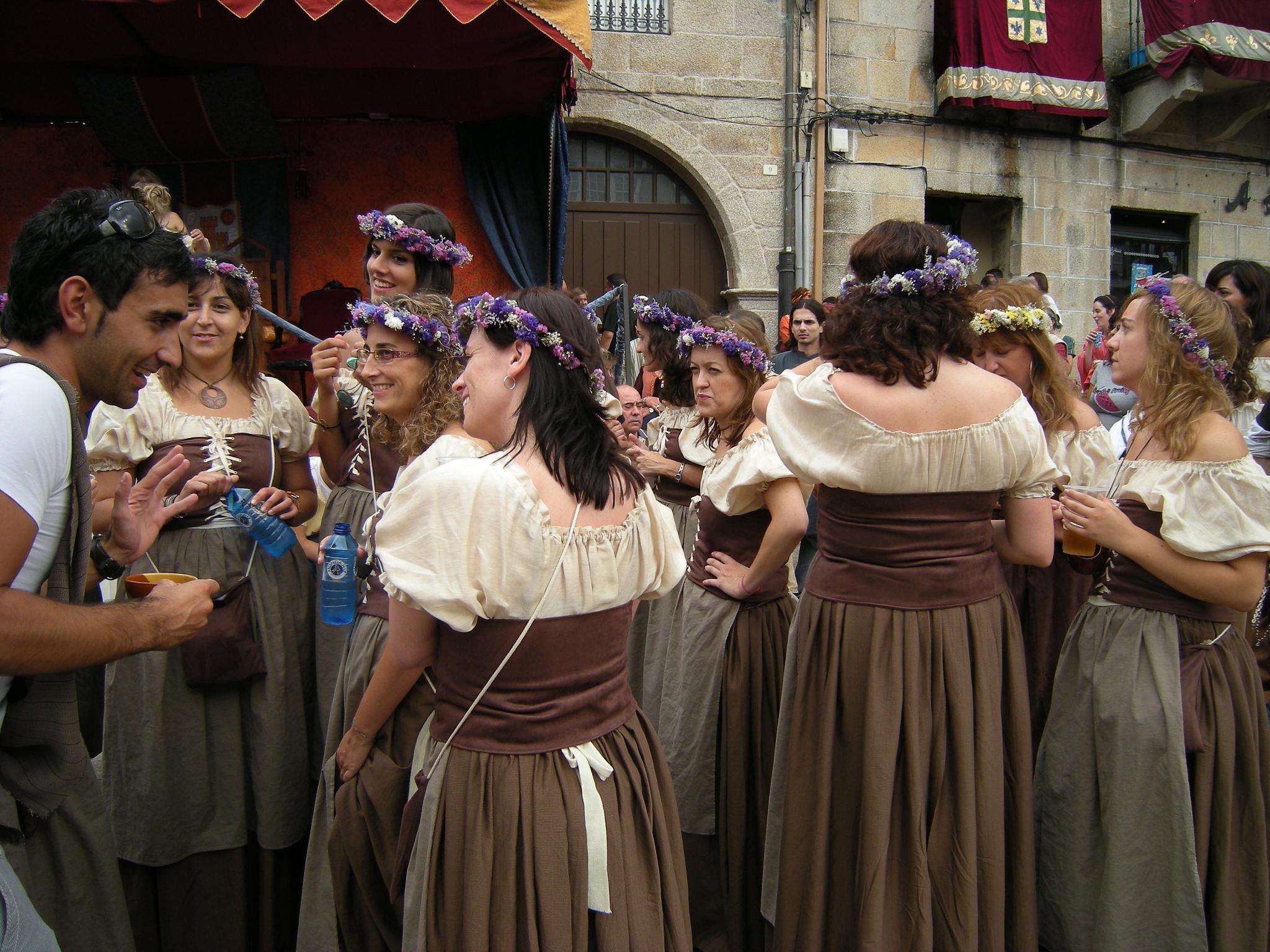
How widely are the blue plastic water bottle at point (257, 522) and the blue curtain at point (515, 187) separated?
4017 millimetres

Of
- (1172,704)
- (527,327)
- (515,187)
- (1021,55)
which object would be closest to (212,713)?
(527,327)

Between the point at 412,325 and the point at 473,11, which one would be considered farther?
the point at 473,11

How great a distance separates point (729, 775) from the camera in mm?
3041

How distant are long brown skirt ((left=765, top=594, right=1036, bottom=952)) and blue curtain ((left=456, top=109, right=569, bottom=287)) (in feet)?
15.6

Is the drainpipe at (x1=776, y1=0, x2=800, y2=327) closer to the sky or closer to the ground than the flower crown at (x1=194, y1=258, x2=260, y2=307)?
closer to the sky

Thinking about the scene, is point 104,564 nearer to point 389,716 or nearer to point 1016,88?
point 389,716

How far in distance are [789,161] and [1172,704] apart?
305 inches

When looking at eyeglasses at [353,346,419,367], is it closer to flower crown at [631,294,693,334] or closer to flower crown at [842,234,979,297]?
flower crown at [842,234,979,297]

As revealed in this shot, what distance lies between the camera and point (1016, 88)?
30.5 ft

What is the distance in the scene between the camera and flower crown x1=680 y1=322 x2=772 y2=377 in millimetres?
3400

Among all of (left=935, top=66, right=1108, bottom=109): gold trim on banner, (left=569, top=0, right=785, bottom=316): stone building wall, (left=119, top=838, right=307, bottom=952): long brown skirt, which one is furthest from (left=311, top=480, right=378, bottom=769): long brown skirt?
(left=935, top=66, right=1108, bottom=109): gold trim on banner

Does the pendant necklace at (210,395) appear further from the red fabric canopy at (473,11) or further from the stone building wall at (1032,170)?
the stone building wall at (1032,170)

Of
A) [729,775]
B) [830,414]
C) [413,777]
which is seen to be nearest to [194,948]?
[413,777]

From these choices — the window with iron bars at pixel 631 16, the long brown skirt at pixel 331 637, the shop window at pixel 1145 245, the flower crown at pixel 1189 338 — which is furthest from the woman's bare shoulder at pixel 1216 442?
the shop window at pixel 1145 245
